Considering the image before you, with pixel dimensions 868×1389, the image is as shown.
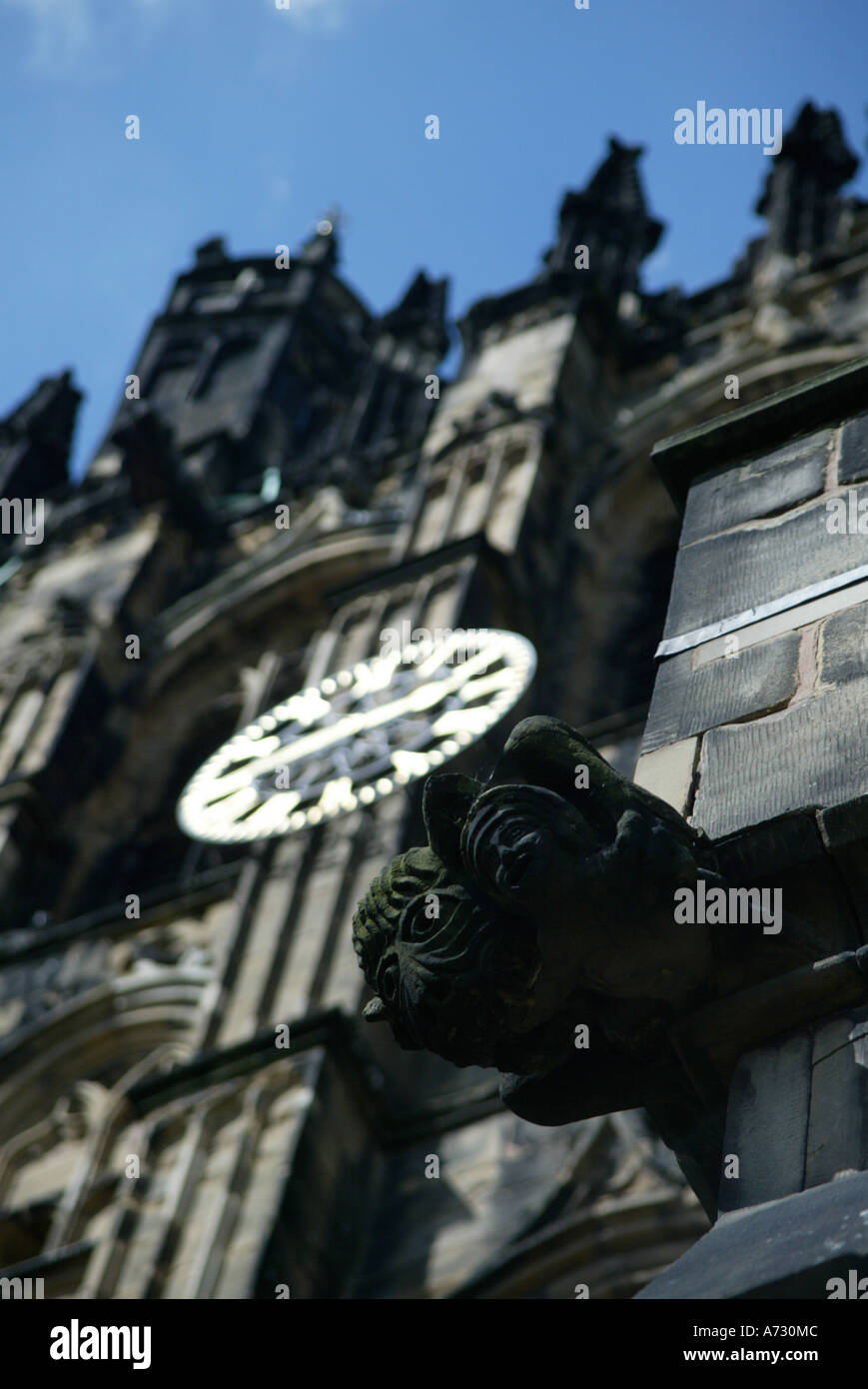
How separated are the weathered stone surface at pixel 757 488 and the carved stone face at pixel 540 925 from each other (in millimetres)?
1310

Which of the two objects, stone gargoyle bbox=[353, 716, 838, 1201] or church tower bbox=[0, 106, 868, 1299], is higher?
stone gargoyle bbox=[353, 716, 838, 1201]

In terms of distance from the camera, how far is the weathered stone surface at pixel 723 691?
3.99 meters

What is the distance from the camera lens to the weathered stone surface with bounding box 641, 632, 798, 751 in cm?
399

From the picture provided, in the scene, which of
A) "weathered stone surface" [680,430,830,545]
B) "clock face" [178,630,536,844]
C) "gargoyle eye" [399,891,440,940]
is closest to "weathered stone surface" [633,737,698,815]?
"gargoyle eye" [399,891,440,940]

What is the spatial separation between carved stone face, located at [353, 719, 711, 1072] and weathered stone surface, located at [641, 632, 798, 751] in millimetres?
504

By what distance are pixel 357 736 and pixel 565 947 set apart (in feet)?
29.9

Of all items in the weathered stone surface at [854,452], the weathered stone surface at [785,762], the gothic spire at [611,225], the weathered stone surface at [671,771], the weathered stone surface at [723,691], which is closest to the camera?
the weathered stone surface at [785,762]

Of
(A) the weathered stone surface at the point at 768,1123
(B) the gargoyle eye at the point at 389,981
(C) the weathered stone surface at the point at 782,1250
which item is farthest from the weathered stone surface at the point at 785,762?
(C) the weathered stone surface at the point at 782,1250

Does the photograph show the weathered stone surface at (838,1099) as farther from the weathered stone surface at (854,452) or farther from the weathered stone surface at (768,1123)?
the weathered stone surface at (854,452)

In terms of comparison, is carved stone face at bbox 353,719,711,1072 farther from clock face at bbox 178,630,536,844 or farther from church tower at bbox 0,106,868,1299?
clock face at bbox 178,630,536,844

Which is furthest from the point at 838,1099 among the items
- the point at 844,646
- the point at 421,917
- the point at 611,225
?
the point at 611,225

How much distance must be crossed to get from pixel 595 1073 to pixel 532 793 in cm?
46

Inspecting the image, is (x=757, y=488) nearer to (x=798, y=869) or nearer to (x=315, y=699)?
(x=798, y=869)
